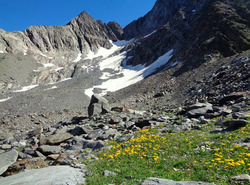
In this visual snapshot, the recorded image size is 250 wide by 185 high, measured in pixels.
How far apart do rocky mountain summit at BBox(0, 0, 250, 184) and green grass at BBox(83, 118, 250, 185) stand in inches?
13.4

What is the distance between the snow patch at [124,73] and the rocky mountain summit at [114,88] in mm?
764

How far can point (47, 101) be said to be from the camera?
5438 cm

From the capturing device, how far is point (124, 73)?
9681cm

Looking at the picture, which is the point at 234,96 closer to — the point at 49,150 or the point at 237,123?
the point at 237,123

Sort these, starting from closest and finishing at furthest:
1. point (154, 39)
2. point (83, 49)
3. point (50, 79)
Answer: point (50, 79) → point (154, 39) → point (83, 49)

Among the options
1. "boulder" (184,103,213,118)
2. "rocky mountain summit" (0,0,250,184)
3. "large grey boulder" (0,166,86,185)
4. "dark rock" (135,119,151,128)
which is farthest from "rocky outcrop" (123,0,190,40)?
"large grey boulder" (0,166,86,185)

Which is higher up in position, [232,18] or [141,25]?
[141,25]

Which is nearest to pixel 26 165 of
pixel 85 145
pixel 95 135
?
pixel 85 145

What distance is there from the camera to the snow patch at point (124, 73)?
242 ft

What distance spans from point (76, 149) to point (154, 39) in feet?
339

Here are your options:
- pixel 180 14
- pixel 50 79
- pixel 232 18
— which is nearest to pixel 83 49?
pixel 50 79

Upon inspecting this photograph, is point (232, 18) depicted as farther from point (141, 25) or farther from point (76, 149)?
point (141, 25)

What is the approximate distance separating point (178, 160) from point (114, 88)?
6616cm

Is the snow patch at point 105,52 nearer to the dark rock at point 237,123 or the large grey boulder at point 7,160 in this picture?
the large grey boulder at point 7,160
